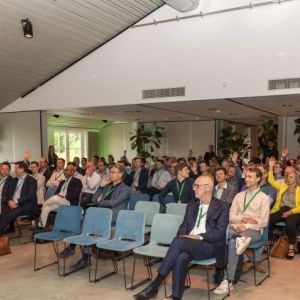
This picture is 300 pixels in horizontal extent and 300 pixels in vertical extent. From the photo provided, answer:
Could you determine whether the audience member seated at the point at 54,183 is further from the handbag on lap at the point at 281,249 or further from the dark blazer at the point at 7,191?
the handbag on lap at the point at 281,249

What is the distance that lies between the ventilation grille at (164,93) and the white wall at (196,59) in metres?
0.09

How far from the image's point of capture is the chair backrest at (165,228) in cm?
411

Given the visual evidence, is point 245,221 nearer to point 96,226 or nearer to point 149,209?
point 149,209

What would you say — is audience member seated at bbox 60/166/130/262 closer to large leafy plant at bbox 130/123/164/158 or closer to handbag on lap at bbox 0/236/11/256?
handbag on lap at bbox 0/236/11/256

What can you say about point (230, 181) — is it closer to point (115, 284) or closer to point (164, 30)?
point (115, 284)

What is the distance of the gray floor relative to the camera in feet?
Answer: 12.8

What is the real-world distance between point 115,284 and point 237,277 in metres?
1.31

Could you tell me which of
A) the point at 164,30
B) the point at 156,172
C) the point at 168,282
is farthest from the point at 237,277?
the point at 164,30

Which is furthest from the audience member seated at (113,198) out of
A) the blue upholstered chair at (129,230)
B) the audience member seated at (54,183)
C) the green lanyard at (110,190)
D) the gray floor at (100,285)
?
the audience member seated at (54,183)

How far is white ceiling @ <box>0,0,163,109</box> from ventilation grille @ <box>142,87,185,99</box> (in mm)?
1609

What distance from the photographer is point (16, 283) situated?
4.27m

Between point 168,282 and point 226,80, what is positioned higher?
point 226,80

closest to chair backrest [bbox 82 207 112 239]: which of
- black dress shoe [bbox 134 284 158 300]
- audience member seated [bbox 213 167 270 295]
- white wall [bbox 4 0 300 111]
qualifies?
black dress shoe [bbox 134 284 158 300]

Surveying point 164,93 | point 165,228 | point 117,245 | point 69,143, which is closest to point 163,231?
point 165,228
